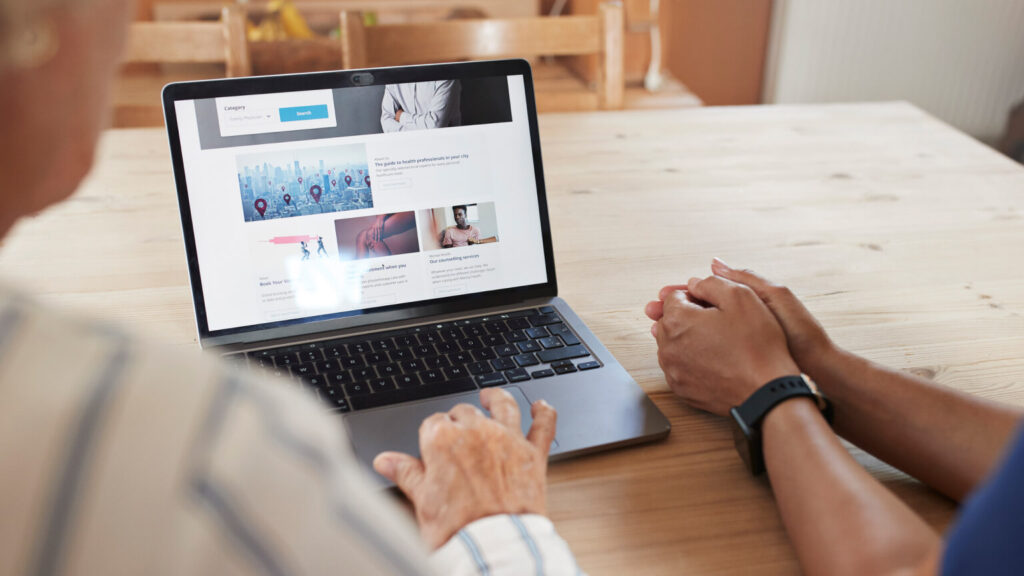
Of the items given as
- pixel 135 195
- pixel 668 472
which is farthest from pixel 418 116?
pixel 135 195

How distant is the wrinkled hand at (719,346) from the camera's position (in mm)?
763

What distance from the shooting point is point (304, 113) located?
2.90ft

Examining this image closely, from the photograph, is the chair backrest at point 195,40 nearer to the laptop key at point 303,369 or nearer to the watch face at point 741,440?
the laptop key at point 303,369

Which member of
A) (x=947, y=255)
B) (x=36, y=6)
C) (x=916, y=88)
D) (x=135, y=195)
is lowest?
(x=916, y=88)

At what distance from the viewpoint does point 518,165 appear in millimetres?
937

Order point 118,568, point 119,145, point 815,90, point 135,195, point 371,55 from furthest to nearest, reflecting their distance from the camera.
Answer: point 815,90
point 371,55
point 119,145
point 135,195
point 118,568

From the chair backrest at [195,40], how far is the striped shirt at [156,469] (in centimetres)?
145

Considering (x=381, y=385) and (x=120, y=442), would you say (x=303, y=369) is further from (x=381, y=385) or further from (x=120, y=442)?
(x=120, y=442)

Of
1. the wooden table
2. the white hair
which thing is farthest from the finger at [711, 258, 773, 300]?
the white hair

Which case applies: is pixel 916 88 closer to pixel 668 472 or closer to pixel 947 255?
pixel 947 255

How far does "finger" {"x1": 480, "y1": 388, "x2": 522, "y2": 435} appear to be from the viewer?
676mm

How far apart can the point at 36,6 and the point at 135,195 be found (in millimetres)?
1106

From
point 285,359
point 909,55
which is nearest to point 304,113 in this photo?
point 285,359

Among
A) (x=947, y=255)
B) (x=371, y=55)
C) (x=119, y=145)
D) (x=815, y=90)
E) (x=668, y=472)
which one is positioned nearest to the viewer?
(x=668, y=472)
